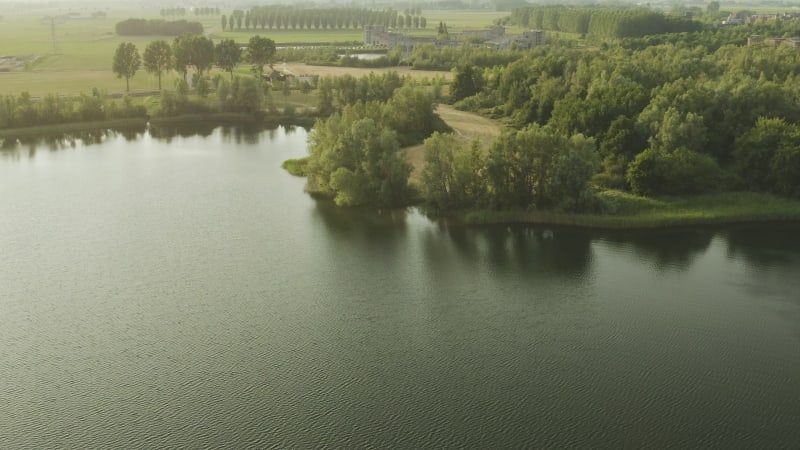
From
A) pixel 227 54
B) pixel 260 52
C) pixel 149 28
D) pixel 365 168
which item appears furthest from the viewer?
pixel 149 28

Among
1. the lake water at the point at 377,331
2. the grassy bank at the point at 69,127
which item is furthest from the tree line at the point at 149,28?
the lake water at the point at 377,331

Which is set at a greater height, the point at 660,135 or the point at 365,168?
the point at 660,135

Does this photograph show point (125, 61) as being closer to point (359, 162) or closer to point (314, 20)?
point (359, 162)

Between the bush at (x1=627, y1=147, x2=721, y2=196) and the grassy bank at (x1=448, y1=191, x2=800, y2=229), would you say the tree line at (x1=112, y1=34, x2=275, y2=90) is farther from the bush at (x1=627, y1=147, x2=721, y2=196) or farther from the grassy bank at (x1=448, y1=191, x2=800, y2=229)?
the bush at (x1=627, y1=147, x2=721, y2=196)

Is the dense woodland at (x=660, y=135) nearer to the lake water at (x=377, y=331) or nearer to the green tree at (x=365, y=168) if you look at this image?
the green tree at (x=365, y=168)

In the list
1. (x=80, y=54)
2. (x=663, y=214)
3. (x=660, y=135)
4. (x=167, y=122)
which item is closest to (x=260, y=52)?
(x=167, y=122)

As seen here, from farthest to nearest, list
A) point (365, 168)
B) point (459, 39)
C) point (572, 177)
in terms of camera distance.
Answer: point (459, 39) < point (365, 168) < point (572, 177)

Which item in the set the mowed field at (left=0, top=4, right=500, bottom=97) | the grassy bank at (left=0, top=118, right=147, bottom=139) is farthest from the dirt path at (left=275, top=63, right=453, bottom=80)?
the grassy bank at (left=0, top=118, right=147, bottom=139)
